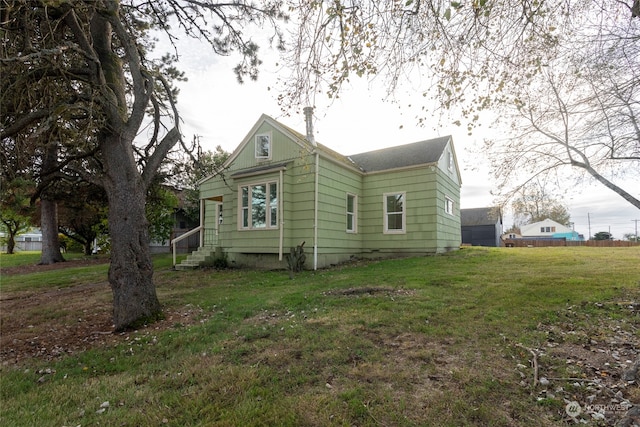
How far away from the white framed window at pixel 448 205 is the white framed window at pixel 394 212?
85.7 inches

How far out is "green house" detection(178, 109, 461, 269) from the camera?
436 inches

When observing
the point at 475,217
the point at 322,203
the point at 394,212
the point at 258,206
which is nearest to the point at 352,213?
the point at 394,212

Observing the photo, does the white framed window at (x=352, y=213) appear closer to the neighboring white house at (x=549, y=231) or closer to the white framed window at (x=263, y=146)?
the white framed window at (x=263, y=146)

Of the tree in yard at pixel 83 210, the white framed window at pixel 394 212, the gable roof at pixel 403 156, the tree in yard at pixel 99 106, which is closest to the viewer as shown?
the tree in yard at pixel 99 106

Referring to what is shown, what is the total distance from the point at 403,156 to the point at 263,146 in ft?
18.8

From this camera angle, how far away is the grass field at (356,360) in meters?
2.77

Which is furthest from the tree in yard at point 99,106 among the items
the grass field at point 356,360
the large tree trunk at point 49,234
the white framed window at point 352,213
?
the large tree trunk at point 49,234

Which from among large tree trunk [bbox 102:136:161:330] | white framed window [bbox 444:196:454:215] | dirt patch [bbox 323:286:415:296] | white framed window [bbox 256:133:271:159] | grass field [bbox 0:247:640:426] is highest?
white framed window [bbox 256:133:271:159]

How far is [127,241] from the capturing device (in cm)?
554

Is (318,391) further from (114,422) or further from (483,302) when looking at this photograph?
(483,302)

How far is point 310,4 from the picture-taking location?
12.6 ft

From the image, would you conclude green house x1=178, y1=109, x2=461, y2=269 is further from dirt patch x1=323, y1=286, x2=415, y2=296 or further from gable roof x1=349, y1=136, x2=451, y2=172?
dirt patch x1=323, y1=286, x2=415, y2=296

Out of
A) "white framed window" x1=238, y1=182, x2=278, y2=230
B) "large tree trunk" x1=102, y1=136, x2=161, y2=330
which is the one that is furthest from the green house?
"large tree trunk" x1=102, y1=136, x2=161, y2=330

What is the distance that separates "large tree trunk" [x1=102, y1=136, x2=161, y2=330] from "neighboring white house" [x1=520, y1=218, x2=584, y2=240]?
48283 millimetres
